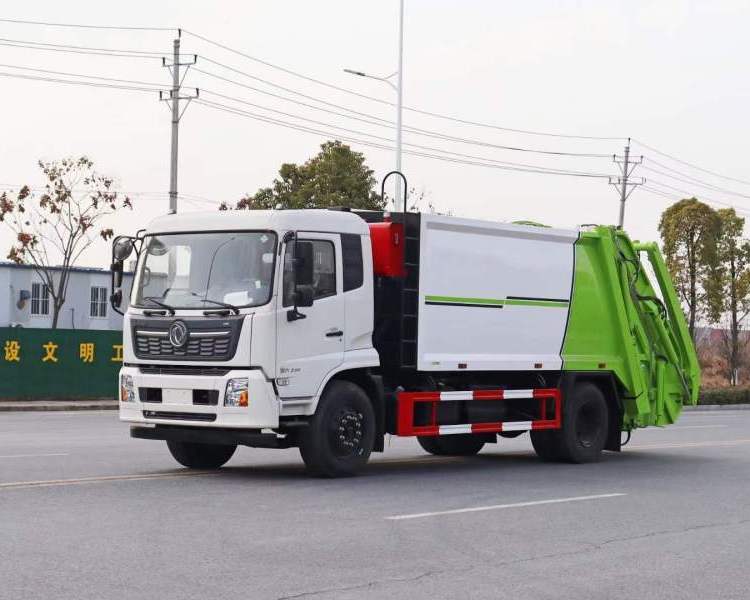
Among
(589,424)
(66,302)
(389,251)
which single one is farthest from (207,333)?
(66,302)

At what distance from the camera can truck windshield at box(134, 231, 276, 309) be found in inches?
515

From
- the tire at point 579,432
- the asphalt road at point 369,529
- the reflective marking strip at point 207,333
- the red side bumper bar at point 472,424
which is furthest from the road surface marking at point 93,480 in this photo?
the tire at point 579,432

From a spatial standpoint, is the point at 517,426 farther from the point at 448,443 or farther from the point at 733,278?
the point at 733,278

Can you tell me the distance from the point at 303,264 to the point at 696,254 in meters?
40.1

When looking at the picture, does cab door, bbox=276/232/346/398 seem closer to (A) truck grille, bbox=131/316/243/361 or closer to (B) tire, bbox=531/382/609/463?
(A) truck grille, bbox=131/316/243/361

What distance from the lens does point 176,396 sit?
13.1 metres

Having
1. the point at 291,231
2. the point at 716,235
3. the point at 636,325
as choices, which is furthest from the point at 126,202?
the point at 291,231

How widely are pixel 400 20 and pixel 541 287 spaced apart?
2242 cm

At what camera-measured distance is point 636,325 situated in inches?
691

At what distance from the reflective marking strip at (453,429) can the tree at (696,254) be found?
36.9 metres

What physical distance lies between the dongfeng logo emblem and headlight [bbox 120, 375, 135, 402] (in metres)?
0.72

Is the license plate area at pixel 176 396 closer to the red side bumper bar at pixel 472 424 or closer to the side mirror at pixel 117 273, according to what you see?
the side mirror at pixel 117 273

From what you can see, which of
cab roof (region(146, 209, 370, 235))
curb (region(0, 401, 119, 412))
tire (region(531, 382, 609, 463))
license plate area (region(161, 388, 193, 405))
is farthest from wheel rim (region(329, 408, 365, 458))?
curb (region(0, 401, 119, 412))

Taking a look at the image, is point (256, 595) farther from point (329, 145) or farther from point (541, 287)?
point (329, 145)
